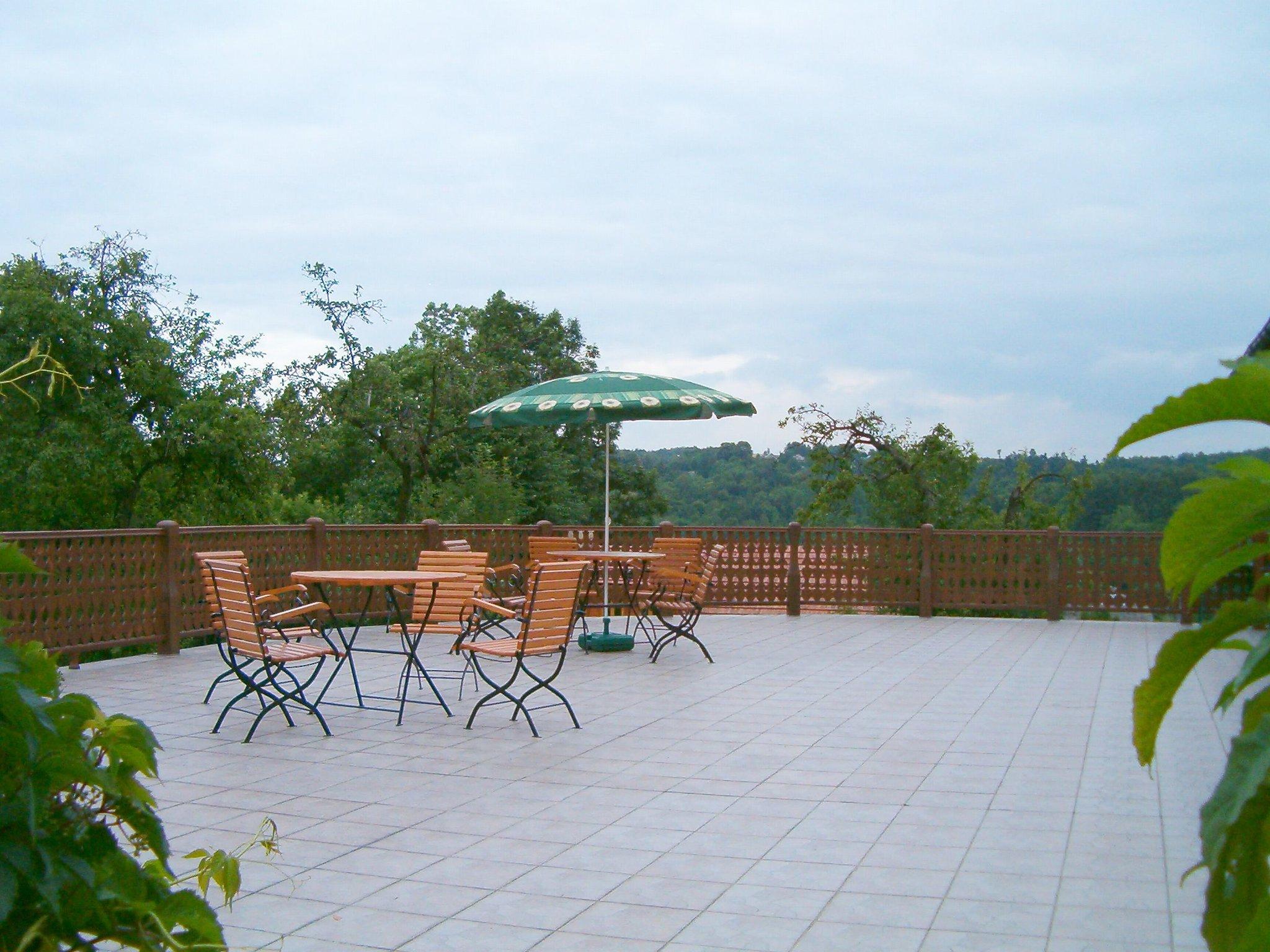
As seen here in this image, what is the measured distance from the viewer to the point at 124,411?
54.9 ft

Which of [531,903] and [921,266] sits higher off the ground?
[921,266]

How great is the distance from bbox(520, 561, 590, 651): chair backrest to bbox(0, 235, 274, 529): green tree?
11305mm

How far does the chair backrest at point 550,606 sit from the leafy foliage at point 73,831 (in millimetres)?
5176

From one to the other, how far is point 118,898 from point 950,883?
3.35 meters

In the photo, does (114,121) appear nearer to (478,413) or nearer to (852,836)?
(478,413)

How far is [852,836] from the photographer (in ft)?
14.9

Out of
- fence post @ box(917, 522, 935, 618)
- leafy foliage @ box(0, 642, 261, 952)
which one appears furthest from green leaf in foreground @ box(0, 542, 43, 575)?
fence post @ box(917, 522, 935, 618)

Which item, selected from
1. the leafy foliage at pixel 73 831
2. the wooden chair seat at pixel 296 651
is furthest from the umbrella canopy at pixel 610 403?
the leafy foliage at pixel 73 831

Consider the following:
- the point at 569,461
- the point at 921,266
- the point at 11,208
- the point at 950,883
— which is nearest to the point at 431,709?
the point at 950,883

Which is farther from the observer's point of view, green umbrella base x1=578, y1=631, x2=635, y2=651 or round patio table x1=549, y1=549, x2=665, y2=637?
green umbrella base x1=578, y1=631, x2=635, y2=651

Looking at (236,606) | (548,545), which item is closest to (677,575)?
(548,545)

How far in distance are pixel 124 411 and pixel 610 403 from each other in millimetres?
10381

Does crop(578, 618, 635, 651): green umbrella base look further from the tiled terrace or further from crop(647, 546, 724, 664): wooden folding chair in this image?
the tiled terrace

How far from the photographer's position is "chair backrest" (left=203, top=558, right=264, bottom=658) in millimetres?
6387
